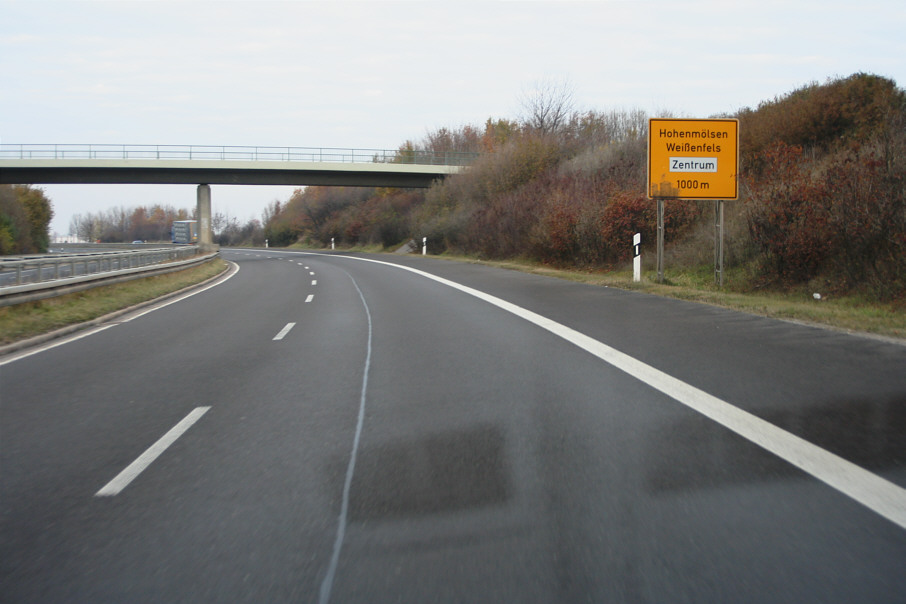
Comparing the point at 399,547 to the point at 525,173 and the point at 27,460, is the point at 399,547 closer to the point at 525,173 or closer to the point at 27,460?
the point at 27,460

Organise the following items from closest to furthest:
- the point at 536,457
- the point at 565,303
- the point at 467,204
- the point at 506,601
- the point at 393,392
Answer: the point at 506,601
the point at 536,457
the point at 393,392
the point at 565,303
the point at 467,204

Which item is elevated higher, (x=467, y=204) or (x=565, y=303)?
(x=467, y=204)

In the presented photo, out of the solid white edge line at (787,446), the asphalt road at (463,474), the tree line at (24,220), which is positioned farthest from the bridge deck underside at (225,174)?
the solid white edge line at (787,446)

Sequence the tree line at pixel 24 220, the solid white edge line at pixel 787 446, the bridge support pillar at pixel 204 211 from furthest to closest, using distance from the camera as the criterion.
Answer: the tree line at pixel 24 220 < the bridge support pillar at pixel 204 211 < the solid white edge line at pixel 787 446

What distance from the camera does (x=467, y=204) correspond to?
45.8 meters

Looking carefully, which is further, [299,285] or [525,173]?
[525,173]

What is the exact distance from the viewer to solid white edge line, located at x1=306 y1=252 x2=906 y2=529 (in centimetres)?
406

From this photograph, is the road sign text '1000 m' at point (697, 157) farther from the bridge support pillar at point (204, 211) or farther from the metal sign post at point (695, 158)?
the bridge support pillar at point (204, 211)

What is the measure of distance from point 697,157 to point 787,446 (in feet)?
47.8

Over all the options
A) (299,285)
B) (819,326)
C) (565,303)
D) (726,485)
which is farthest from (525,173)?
(726,485)

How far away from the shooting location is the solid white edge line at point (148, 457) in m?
4.51

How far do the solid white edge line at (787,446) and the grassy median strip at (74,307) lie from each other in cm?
960

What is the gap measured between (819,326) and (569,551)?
353 inches

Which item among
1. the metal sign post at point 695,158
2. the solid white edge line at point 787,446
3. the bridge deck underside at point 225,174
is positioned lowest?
the solid white edge line at point 787,446
